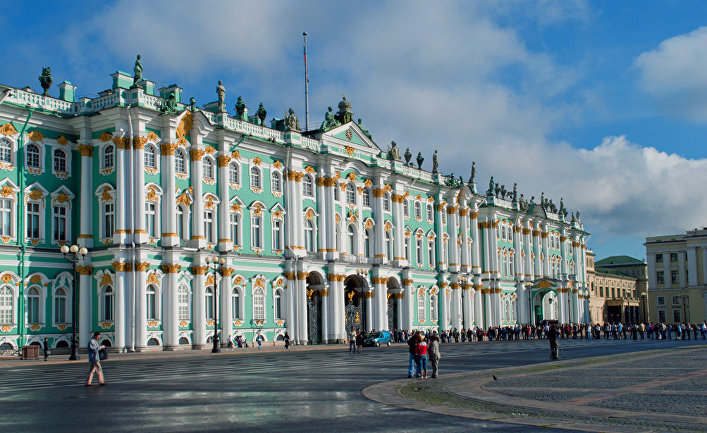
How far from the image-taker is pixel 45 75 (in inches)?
2122

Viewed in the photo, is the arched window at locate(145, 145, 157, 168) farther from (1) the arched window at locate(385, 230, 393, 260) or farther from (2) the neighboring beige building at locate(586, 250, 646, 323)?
(2) the neighboring beige building at locate(586, 250, 646, 323)

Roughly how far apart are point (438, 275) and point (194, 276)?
33976 mm

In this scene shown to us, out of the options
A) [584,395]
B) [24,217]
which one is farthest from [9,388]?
[24,217]

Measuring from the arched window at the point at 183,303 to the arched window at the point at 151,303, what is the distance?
1.97 metres

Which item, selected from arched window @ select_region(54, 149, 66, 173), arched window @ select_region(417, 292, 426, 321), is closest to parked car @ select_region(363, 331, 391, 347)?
arched window @ select_region(417, 292, 426, 321)

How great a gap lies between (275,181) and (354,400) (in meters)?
46.3

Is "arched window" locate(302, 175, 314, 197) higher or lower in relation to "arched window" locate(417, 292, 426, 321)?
higher

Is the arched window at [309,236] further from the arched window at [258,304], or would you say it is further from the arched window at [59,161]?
the arched window at [59,161]

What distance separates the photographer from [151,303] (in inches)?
2143

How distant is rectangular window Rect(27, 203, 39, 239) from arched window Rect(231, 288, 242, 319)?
14.7 m

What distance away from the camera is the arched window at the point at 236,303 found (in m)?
60.6

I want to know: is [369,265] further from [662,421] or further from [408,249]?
[662,421]

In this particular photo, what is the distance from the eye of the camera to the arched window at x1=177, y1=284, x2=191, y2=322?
56312 millimetres

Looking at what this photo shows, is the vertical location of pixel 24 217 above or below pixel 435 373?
above
